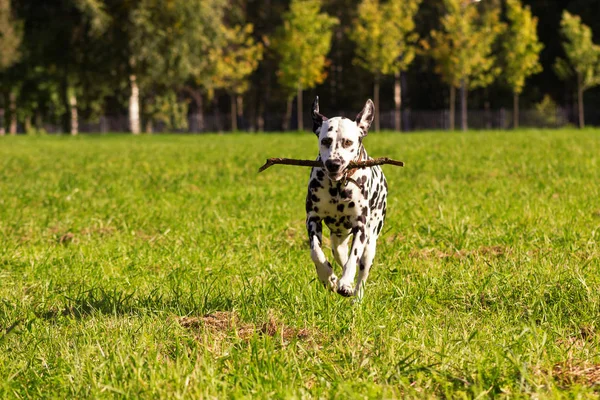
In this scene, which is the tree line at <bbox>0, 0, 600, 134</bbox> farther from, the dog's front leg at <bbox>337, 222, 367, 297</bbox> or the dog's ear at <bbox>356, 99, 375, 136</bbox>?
the dog's front leg at <bbox>337, 222, 367, 297</bbox>

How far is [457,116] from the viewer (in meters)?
75.0

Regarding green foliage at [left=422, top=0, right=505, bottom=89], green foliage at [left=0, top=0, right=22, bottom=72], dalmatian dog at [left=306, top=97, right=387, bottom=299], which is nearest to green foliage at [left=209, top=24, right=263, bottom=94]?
green foliage at [left=422, top=0, right=505, bottom=89]

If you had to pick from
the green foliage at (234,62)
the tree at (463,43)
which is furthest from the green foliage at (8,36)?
the tree at (463,43)

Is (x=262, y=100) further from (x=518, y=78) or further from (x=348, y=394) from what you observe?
(x=348, y=394)

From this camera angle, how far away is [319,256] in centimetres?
547

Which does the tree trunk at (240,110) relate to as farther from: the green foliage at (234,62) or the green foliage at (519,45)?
the green foliage at (519,45)

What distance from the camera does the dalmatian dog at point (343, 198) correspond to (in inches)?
207

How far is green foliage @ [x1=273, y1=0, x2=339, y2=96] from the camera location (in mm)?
59062

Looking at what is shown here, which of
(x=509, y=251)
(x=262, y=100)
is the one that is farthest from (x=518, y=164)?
(x=262, y=100)

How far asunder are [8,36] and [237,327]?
57.8 m

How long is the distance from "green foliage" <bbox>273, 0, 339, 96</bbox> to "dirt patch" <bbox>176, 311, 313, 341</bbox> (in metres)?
55.1

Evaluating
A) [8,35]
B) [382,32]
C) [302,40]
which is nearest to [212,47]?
[302,40]

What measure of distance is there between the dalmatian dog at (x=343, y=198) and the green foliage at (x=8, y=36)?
5683 centimetres

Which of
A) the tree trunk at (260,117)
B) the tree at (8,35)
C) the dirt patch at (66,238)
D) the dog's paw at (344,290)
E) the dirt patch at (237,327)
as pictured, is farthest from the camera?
the tree trunk at (260,117)
